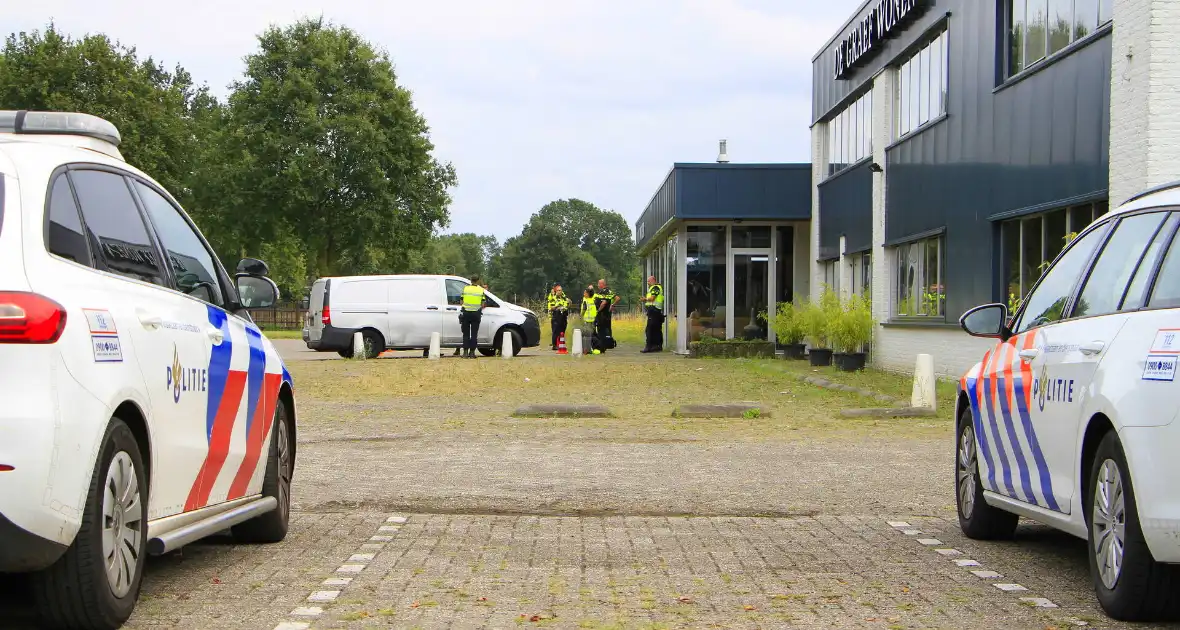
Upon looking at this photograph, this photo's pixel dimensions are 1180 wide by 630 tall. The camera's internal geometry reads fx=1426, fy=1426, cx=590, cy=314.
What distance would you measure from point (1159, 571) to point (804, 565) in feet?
5.95

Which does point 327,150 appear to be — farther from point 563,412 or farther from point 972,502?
point 972,502

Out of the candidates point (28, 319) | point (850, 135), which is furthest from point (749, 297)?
point (28, 319)

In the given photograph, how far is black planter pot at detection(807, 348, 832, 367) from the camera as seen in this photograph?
1043 inches

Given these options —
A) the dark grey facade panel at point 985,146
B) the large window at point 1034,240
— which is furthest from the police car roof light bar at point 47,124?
the large window at point 1034,240

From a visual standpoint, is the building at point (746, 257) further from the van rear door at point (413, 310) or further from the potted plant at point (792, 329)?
the van rear door at point (413, 310)

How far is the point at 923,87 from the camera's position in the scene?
23734 mm

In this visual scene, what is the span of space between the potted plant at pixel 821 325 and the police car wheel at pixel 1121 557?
19735mm

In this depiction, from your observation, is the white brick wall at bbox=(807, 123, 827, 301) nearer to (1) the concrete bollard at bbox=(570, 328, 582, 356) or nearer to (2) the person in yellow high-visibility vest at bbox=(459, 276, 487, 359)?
(1) the concrete bollard at bbox=(570, 328, 582, 356)

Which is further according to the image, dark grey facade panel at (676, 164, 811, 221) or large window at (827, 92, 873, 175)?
dark grey facade panel at (676, 164, 811, 221)

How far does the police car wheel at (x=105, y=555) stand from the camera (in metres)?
4.73

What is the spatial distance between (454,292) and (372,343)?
2223 mm

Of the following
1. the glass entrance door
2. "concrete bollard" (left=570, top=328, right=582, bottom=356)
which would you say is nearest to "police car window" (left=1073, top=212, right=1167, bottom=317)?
"concrete bollard" (left=570, top=328, right=582, bottom=356)

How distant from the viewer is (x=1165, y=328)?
201 inches

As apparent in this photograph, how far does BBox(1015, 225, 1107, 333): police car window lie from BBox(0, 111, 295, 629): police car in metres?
3.84
